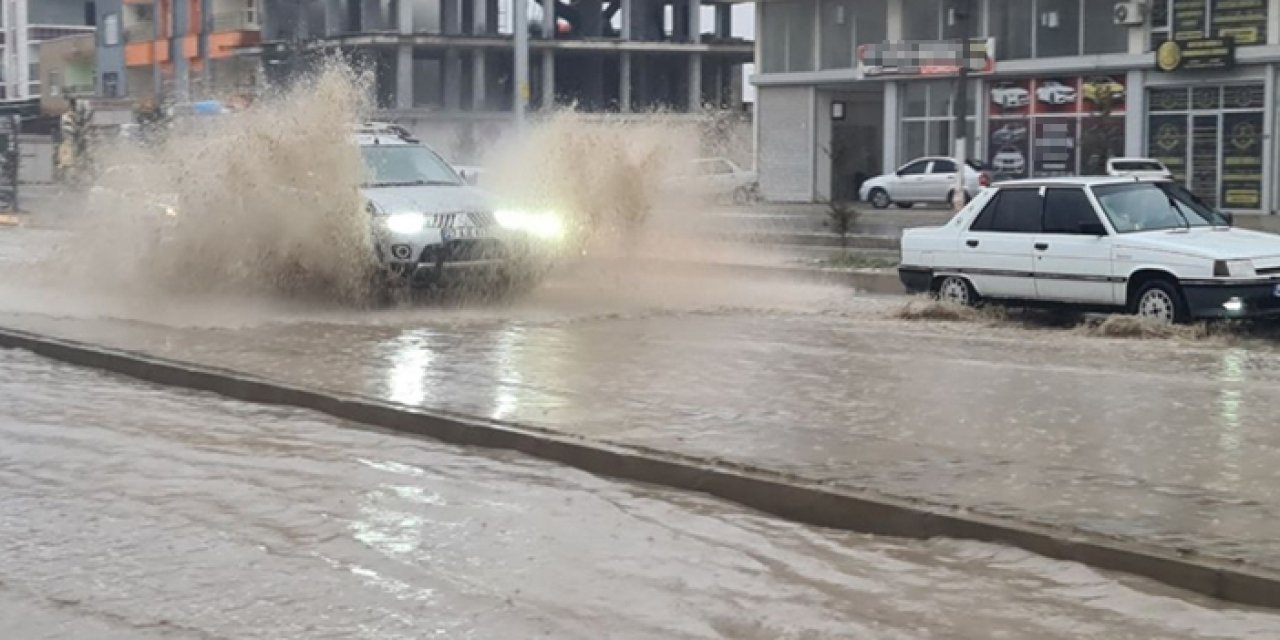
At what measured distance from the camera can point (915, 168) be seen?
137 feet

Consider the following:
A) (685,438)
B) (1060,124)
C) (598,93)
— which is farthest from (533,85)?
(685,438)

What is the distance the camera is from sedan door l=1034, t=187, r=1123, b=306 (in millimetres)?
15070

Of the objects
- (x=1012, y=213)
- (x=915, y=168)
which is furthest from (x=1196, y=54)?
(x=1012, y=213)

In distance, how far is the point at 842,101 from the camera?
156ft

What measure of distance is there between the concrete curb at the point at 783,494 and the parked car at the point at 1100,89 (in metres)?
30.0

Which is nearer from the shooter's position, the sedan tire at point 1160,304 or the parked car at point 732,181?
the sedan tire at point 1160,304

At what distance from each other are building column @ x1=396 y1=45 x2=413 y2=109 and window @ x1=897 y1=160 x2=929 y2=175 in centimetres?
3496

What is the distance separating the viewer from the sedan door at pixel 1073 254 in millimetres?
15070

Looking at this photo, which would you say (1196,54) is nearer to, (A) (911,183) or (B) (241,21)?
(A) (911,183)

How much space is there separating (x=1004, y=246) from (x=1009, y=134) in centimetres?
2631

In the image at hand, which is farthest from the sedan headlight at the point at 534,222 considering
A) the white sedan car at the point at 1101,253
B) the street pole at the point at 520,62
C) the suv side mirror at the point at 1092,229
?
the street pole at the point at 520,62

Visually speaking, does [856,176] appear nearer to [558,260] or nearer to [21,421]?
[558,260]

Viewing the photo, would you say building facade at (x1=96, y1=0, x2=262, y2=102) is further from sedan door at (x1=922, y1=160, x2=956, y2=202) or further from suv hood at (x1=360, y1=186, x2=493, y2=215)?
suv hood at (x1=360, y1=186, x2=493, y2=215)

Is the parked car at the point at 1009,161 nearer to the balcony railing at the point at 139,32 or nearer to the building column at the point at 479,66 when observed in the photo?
the building column at the point at 479,66
